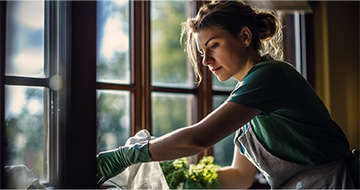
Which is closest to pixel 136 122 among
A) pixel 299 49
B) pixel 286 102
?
pixel 286 102

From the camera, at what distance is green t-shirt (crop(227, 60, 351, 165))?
105cm

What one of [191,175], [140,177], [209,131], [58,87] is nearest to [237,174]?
[191,175]

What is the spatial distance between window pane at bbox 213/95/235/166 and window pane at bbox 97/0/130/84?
0.62 metres

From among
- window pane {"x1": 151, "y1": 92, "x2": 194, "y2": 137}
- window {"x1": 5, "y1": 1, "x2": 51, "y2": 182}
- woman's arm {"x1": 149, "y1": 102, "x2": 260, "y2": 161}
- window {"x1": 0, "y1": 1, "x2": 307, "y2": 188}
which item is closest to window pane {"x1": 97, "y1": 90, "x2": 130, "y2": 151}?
window {"x1": 0, "y1": 1, "x2": 307, "y2": 188}

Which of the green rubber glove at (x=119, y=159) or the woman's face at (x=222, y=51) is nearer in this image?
the green rubber glove at (x=119, y=159)

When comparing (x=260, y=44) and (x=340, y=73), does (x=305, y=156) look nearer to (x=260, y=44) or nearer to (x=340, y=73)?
(x=260, y=44)

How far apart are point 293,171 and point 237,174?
36cm

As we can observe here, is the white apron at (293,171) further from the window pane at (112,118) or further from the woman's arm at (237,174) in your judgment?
the window pane at (112,118)

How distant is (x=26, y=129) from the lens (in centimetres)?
102

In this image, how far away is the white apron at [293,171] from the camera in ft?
3.78

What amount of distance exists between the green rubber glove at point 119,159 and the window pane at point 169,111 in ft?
2.13

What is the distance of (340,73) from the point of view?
2.50 meters

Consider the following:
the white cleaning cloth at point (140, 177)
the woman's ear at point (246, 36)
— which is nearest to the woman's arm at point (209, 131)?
the white cleaning cloth at point (140, 177)

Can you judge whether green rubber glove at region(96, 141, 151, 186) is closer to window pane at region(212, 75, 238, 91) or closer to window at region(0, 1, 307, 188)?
window at region(0, 1, 307, 188)
